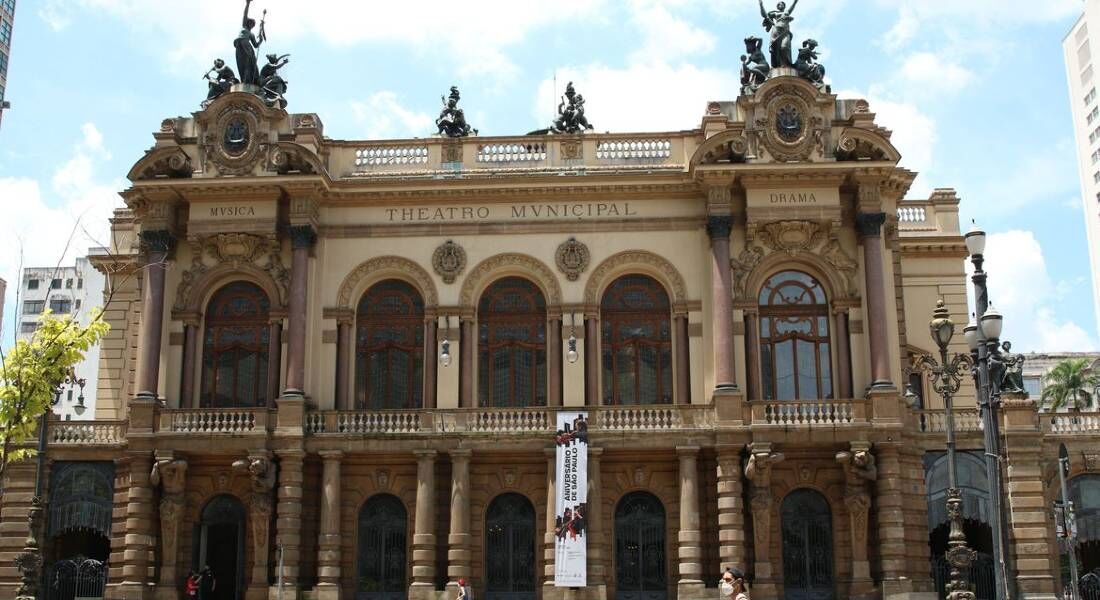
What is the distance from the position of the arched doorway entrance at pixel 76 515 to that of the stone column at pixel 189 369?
2.82 metres

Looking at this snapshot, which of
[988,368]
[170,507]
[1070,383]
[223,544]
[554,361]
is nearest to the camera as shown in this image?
[988,368]

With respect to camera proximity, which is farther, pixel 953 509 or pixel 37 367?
pixel 37 367

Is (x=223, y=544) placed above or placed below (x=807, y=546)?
above

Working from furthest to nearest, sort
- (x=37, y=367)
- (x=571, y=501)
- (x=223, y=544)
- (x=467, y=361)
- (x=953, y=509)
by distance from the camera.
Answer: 1. (x=467, y=361)
2. (x=223, y=544)
3. (x=571, y=501)
4. (x=37, y=367)
5. (x=953, y=509)

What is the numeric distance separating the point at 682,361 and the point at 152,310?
15343 mm

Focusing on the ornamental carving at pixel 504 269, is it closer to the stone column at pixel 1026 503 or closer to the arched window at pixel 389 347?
the arched window at pixel 389 347

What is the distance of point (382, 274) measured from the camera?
3494 centimetres

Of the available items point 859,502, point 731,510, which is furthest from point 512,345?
point 859,502

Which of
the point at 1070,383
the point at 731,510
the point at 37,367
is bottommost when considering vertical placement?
the point at 731,510

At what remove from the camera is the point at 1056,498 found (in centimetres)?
3306

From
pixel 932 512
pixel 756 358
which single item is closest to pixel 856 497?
pixel 932 512

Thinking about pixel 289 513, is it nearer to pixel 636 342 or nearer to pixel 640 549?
pixel 640 549

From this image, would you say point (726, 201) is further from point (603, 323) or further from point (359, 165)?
point (359, 165)

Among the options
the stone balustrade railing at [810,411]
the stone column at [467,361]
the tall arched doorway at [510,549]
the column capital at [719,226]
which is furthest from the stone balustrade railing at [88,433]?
the stone balustrade railing at [810,411]
